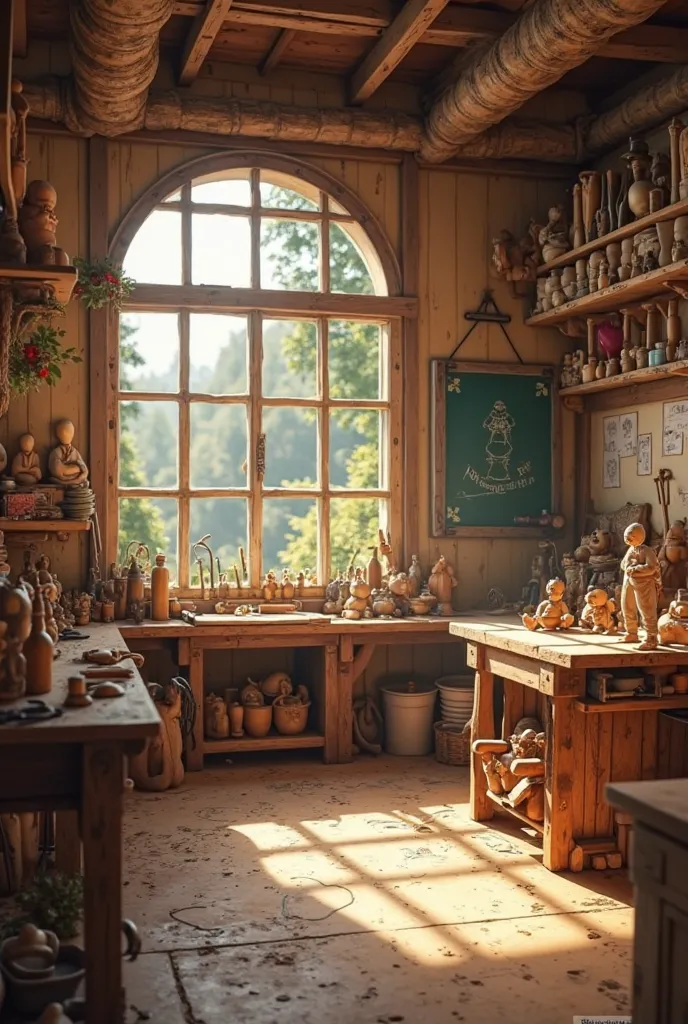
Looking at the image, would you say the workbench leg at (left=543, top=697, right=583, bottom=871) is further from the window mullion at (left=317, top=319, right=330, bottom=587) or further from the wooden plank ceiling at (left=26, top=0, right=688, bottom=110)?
the wooden plank ceiling at (left=26, top=0, right=688, bottom=110)

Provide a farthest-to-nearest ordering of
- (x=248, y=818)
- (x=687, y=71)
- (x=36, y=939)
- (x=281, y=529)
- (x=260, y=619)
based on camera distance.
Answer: (x=281, y=529) < (x=260, y=619) < (x=687, y=71) < (x=248, y=818) < (x=36, y=939)

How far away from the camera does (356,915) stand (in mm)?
4180

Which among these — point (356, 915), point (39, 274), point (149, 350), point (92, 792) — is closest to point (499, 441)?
point (356, 915)

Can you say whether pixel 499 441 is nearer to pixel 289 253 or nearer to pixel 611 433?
pixel 611 433

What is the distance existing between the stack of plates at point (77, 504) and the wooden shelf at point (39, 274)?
2.28 metres

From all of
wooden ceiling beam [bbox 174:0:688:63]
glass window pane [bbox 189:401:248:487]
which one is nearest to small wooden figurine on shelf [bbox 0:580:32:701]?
wooden ceiling beam [bbox 174:0:688:63]

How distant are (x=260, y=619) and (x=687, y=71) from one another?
4.04 meters

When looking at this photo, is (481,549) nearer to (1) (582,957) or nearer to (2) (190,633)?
(2) (190,633)

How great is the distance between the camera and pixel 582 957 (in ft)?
12.4

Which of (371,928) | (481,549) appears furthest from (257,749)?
(371,928)

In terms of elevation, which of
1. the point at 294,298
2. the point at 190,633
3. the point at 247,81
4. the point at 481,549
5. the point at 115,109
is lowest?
the point at 190,633

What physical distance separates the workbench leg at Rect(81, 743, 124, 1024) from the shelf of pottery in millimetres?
4058

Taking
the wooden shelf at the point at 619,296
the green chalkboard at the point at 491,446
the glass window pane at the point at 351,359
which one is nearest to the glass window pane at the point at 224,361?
the glass window pane at the point at 351,359

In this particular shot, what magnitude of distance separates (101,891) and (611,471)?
5.01 metres
